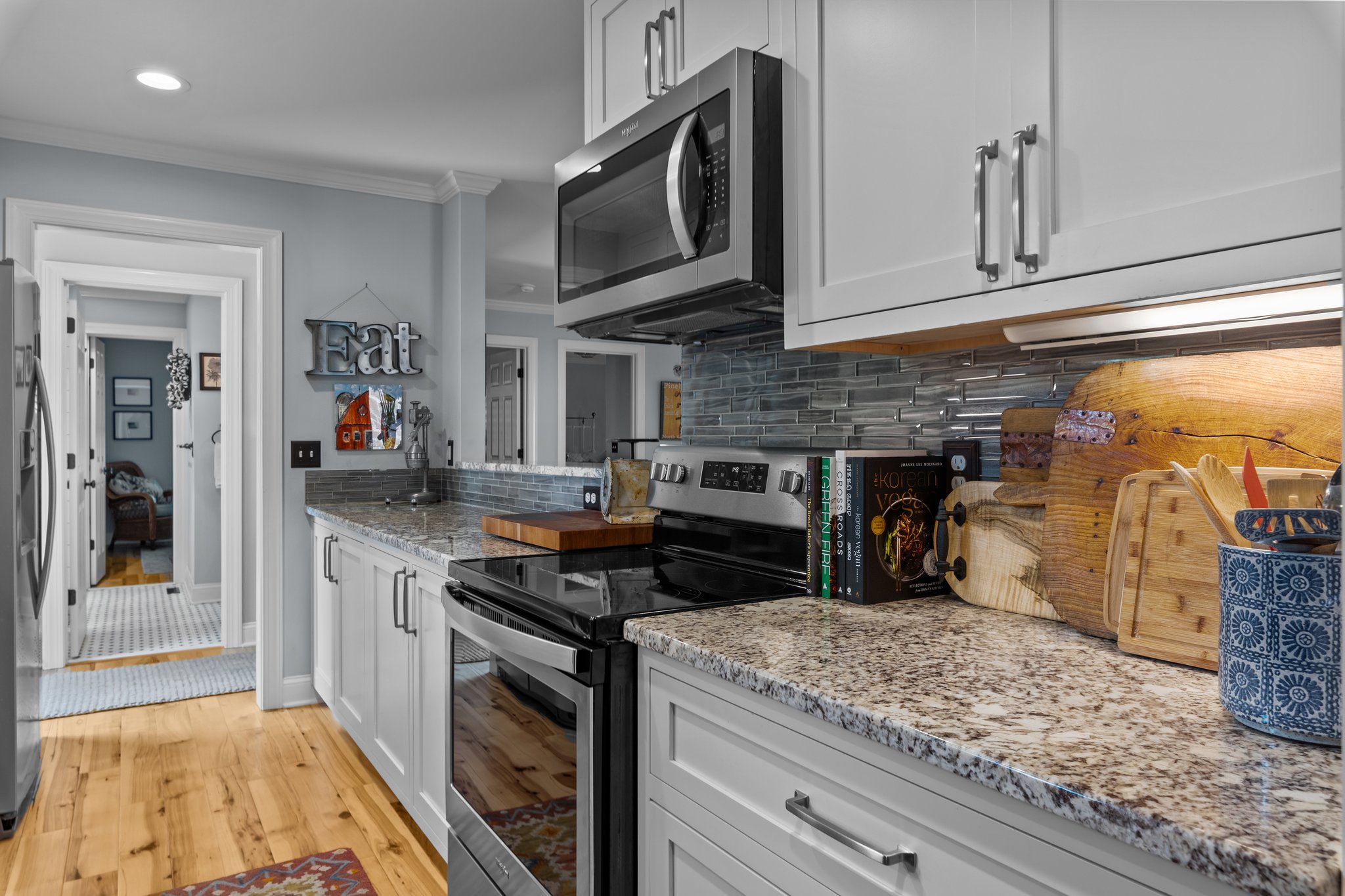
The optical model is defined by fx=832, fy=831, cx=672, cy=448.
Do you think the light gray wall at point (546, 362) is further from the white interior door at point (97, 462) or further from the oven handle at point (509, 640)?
the oven handle at point (509, 640)

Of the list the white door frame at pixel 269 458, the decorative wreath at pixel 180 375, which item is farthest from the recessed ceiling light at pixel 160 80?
the decorative wreath at pixel 180 375

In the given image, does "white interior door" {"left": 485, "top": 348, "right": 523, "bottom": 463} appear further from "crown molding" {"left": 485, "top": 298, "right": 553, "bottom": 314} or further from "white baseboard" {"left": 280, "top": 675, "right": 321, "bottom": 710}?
"white baseboard" {"left": 280, "top": 675, "right": 321, "bottom": 710}

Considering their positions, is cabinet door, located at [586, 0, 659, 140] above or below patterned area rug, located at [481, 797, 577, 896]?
above

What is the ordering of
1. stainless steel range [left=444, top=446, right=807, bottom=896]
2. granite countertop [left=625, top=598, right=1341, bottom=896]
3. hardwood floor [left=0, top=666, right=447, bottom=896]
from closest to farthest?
granite countertop [left=625, top=598, right=1341, bottom=896] < stainless steel range [left=444, top=446, right=807, bottom=896] < hardwood floor [left=0, top=666, right=447, bottom=896]

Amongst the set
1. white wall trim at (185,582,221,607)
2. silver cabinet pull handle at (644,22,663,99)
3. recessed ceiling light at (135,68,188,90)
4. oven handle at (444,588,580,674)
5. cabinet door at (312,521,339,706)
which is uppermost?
recessed ceiling light at (135,68,188,90)

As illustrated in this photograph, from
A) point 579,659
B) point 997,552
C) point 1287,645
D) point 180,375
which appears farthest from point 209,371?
point 1287,645

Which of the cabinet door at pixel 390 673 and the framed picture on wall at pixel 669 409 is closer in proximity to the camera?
the cabinet door at pixel 390 673

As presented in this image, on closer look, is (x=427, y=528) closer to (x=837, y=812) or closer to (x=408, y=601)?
(x=408, y=601)

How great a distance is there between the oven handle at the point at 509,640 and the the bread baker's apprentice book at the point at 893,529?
485 mm

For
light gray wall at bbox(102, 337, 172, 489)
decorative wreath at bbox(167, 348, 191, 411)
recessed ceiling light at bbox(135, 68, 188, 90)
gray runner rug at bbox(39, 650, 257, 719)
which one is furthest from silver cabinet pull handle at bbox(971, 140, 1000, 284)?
light gray wall at bbox(102, 337, 172, 489)

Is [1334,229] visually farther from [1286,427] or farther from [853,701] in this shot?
[853,701]

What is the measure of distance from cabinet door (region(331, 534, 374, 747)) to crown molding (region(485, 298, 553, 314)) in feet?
13.6

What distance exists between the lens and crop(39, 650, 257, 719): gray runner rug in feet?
11.9

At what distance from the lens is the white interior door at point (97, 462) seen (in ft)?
20.2
